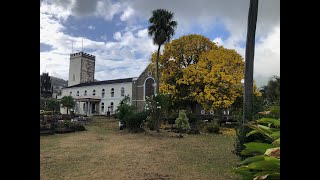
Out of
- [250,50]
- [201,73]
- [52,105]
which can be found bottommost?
[52,105]

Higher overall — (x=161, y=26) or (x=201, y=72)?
(x=161, y=26)

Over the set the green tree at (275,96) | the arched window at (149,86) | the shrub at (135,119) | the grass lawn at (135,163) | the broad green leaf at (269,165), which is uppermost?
the arched window at (149,86)

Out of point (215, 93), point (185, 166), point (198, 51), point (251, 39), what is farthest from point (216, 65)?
point (185, 166)

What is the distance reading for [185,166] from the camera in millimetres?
7266

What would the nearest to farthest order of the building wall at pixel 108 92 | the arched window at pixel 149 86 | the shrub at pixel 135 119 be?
the shrub at pixel 135 119, the arched window at pixel 149 86, the building wall at pixel 108 92

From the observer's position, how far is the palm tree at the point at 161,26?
62.8ft

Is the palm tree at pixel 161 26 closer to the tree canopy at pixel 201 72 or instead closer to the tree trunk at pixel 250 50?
the tree canopy at pixel 201 72

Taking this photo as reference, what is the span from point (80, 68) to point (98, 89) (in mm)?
9510

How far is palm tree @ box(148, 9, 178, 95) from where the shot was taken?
19.1 metres

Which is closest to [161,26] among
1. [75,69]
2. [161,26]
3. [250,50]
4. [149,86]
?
[161,26]

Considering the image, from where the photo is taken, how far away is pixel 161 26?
63.4ft

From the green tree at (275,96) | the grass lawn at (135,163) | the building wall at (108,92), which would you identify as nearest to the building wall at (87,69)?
the building wall at (108,92)

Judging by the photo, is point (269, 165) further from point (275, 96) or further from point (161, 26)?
point (161, 26)
